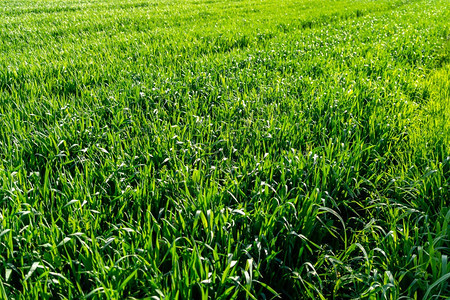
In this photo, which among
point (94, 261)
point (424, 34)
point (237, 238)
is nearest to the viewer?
point (94, 261)

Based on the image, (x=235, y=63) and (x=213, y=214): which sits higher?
(x=235, y=63)

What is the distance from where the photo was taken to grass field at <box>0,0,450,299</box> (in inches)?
72.0

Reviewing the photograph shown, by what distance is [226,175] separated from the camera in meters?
2.73

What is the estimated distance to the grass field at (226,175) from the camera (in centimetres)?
183

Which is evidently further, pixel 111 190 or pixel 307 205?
pixel 111 190

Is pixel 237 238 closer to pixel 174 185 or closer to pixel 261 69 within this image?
pixel 174 185

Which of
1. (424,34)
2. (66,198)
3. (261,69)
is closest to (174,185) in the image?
(66,198)

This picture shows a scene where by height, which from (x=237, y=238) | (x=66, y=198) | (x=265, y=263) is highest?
(x=66, y=198)

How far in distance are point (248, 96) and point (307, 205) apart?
246 cm

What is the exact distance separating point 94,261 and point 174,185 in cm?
94

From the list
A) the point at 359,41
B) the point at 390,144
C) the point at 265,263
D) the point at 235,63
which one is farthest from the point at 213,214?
the point at 359,41

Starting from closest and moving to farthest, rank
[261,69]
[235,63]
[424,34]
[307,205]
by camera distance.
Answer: [307,205], [261,69], [235,63], [424,34]

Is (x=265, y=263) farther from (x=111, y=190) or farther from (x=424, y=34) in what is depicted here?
(x=424, y=34)

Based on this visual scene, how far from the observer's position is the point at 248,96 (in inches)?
177
